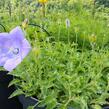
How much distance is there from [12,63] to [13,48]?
0.38ft

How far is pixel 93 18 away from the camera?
2559mm

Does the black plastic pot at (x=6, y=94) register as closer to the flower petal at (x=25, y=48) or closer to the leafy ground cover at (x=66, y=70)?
the leafy ground cover at (x=66, y=70)

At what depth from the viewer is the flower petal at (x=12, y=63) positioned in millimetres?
1520

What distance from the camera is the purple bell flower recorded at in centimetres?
154

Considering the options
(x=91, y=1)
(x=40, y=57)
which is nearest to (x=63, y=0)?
(x=91, y=1)

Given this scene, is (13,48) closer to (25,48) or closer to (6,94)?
(25,48)

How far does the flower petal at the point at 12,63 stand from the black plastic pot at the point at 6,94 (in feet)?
2.03

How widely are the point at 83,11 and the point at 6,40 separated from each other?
1.09 m

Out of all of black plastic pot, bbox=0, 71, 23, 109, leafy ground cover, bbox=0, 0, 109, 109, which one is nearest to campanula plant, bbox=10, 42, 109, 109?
leafy ground cover, bbox=0, 0, 109, 109

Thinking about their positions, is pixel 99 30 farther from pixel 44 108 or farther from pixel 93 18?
pixel 44 108

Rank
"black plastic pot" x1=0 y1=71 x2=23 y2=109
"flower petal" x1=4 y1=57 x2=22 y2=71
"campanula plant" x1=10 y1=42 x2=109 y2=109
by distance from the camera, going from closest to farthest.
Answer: "flower petal" x1=4 y1=57 x2=22 y2=71, "campanula plant" x1=10 y1=42 x2=109 y2=109, "black plastic pot" x1=0 y1=71 x2=23 y2=109

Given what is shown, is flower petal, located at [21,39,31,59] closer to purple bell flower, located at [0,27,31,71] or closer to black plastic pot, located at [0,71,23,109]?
purple bell flower, located at [0,27,31,71]

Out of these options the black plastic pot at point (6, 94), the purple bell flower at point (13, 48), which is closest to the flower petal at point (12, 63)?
the purple bell flower at point (13, 48)

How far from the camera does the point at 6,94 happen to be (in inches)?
87.5
